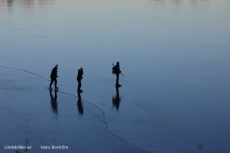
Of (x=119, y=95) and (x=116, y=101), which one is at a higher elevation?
(x=119, y=95)

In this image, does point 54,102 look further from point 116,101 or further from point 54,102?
point 116,101

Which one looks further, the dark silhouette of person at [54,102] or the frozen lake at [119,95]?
the dark silhouette of person at [54,102]

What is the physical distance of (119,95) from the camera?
18.5 meters

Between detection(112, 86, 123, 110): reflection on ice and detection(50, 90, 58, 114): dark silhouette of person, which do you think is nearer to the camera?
detection(50, 90, 58, 114): dark silhouette of person

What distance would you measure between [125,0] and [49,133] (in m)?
94.4

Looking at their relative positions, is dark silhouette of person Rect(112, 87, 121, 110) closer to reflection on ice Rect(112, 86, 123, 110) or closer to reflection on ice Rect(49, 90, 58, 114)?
reflection on ice Rect(112, 86, 123, 110)

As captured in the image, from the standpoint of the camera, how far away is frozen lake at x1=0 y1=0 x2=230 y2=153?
13155mm

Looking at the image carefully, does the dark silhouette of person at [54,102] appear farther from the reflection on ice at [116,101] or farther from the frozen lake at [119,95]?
the reflection on ice at [116,101]

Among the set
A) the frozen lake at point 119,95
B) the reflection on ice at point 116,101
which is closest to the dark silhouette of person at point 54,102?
the frozen lake at point 119,95

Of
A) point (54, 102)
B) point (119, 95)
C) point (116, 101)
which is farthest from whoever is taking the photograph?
point (119, 95)

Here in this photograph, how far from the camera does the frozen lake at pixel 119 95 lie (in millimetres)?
13155

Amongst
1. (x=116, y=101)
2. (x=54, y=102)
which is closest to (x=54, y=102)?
(x=54, y=102)

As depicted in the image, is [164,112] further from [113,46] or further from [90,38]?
[90,38]

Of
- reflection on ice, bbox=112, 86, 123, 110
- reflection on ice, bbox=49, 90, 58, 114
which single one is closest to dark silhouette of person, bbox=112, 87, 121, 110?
reflection on ice, bbox=112, 86, 123, 110
